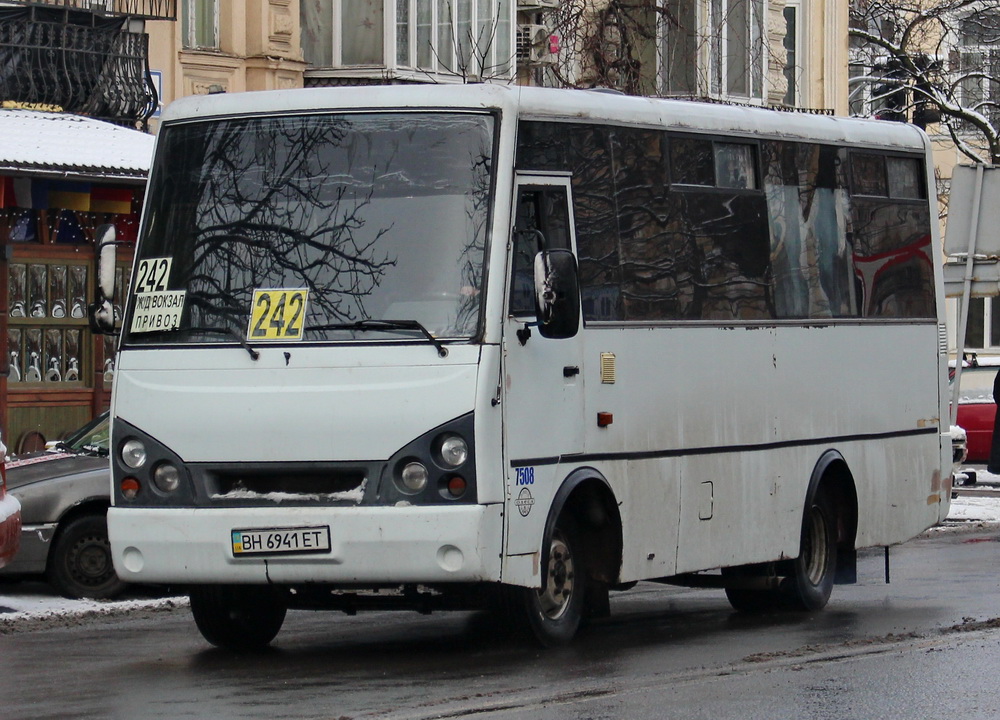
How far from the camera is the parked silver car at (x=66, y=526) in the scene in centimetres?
1458

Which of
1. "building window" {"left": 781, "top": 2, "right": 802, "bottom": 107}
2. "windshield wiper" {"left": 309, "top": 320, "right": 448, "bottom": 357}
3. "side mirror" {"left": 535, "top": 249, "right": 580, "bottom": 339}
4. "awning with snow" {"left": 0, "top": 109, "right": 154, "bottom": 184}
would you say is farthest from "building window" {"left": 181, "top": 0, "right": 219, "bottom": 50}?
"side mirror" {"left": 535, "top": 249, "right": 580, "bottom": 339}

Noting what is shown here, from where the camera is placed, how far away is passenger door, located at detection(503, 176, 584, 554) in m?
10.6

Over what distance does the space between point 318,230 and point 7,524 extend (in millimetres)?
2870

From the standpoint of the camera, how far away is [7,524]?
12438 millimetres

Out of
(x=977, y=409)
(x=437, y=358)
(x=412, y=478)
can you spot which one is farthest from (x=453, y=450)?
(x=977, y=409)

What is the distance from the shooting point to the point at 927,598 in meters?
14.3

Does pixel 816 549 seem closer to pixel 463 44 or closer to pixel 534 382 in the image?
pixel 534 382

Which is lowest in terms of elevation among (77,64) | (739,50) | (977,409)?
(977,409)

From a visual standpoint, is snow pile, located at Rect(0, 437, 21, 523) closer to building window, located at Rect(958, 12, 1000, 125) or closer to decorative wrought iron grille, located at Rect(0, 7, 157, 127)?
decorative wrought iron grille, located at Rect(0, 7, 157, 127)

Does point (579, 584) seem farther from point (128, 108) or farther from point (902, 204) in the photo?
point (128, 108)

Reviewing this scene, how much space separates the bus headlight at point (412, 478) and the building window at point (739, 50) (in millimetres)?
23062

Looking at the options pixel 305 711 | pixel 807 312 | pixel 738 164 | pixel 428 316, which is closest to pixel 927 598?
pixel 807 312

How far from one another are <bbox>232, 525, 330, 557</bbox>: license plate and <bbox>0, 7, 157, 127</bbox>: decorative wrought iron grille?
1264 centimetres

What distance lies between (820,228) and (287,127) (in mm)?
4090
